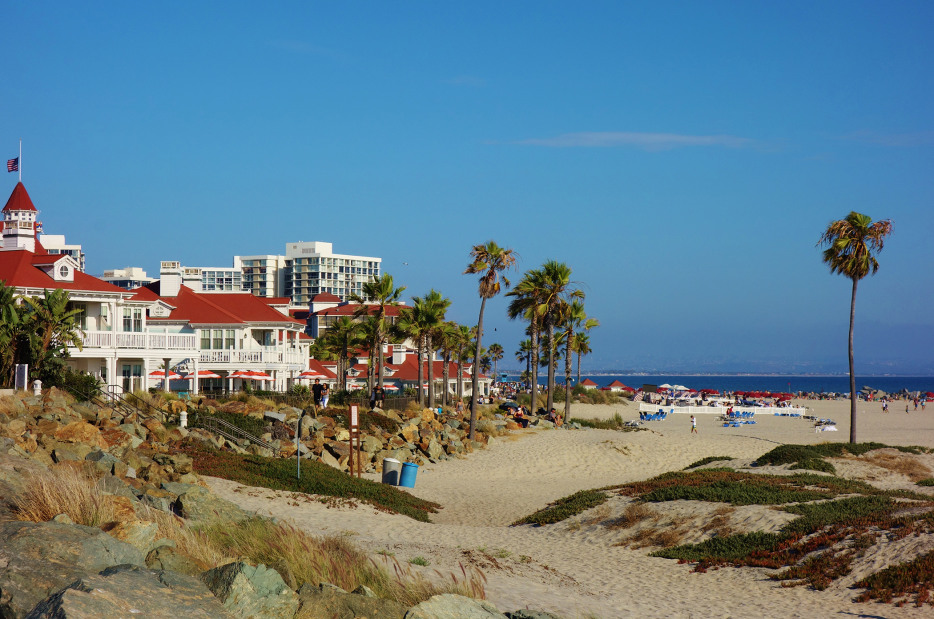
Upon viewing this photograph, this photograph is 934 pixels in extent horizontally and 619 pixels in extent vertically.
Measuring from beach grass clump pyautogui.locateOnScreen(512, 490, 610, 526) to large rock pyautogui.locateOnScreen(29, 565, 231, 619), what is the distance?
15248mm

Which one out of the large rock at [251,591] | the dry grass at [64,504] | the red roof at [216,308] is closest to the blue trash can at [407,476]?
the dry grass at [64,504]

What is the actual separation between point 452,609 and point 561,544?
418 inches

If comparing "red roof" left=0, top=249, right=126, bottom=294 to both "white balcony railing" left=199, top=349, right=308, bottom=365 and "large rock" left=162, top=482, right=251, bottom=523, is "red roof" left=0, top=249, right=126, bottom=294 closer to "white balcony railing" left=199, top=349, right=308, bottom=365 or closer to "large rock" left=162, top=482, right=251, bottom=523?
"white balcony railing" left=199, top=349, right=308, bottom=365

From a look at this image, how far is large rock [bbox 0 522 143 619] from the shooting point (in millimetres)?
7160

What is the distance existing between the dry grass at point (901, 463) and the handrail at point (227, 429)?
21.0 metres

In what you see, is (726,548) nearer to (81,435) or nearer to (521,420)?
(81,435)

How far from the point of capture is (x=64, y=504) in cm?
1012

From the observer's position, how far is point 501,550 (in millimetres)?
17344

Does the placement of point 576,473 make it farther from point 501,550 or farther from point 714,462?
point 501,550

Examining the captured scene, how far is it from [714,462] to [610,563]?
50.1 feet

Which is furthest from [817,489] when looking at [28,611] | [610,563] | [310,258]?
[310,258]

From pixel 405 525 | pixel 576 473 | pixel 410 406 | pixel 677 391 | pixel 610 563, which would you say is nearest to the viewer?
pixel 610 563

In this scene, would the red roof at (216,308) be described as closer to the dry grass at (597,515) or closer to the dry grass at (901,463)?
the dry grass at (597,515)

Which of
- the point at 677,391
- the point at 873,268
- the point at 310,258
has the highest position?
the point at 310,258
